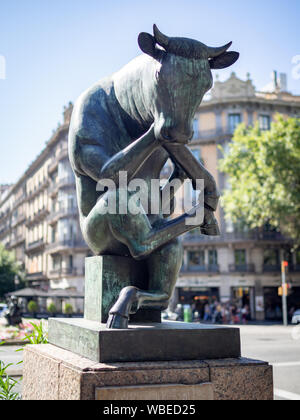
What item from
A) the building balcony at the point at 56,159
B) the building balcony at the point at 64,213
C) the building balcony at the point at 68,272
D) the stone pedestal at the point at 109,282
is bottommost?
the building balcony at the point at 68,272

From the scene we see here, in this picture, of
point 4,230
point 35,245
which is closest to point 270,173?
point 35,245

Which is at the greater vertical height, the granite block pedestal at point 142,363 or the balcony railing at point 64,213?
the balcony railing at point 64,213

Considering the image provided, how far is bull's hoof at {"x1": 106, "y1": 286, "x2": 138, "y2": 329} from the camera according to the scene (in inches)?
95.6

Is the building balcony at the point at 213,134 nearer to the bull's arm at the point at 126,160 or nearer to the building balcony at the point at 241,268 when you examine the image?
the building balcony at the point at 241,268

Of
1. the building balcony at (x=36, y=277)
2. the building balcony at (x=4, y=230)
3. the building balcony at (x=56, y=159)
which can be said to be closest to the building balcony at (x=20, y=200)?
the building balcony at (x=4, y=230)

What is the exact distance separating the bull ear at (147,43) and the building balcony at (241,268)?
117 feet

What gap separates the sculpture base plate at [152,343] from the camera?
7.68 feet

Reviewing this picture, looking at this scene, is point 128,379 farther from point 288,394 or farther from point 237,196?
point 237,196

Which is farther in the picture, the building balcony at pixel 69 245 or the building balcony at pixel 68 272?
the building balcony at pixel 68 272

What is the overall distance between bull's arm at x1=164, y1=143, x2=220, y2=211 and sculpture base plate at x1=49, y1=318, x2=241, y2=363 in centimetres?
80

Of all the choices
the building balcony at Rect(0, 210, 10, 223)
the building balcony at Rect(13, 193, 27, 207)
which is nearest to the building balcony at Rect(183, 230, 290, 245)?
the building balcony at Rect(13, 193, 27, 207)

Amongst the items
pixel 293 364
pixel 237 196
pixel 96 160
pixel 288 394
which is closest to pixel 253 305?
pixel 237 196

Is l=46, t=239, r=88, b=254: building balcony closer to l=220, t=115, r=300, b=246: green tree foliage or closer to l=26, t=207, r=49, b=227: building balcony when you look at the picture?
l=26, t=207, r=49, b=227: building balcony

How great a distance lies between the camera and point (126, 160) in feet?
8.62
